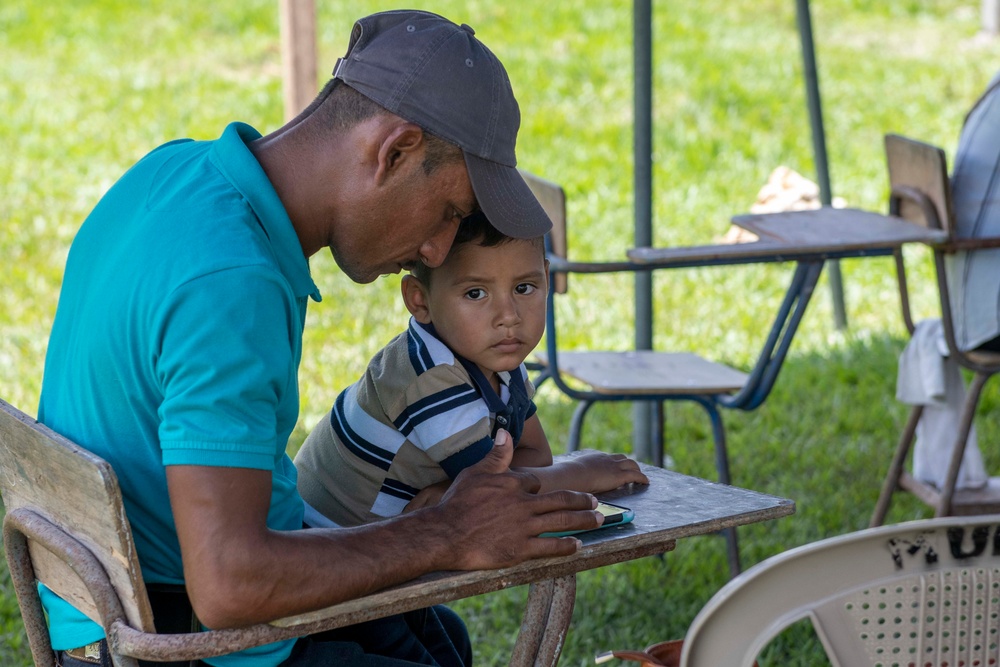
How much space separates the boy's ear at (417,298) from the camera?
2213mm

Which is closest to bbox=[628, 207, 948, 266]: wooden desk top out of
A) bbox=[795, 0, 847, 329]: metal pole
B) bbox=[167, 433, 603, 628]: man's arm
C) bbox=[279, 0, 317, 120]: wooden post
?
bbox=[167, 433, 603, 628]: man's arm

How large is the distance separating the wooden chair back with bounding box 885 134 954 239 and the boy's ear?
1.77 metres

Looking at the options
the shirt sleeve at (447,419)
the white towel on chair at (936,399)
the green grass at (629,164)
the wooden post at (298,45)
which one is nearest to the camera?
the shirt sleeve at (447,419)

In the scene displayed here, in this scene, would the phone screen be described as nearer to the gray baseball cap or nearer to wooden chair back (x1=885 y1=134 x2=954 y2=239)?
the gray baseball cap

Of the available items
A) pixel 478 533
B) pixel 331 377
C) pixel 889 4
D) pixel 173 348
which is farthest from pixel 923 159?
pixel 889 4

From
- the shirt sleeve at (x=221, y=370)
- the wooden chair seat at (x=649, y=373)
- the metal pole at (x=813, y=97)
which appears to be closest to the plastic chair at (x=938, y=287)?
the wooden chair seat at (x=649, y=373)

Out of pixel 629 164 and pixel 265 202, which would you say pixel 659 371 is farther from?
pixel 629 164

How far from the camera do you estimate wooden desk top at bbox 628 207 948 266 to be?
3.13 meters

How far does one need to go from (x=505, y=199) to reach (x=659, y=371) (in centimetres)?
210

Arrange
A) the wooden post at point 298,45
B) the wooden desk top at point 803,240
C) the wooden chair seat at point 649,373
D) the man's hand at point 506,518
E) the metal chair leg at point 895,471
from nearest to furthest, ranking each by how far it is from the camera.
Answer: the man's hand at point 506,518 → the wooden desk top at point 803,240 → the wooden chair seat at point 649,373 → the metal chair leg at point 895,471 → the wooden post at point 298,45

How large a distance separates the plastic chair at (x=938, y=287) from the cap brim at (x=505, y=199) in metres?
1.74

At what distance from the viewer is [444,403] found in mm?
2043

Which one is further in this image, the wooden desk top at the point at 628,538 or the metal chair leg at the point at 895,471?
the metal chair leg at the point at 895,471

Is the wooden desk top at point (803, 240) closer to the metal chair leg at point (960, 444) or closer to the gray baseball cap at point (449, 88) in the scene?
the metal chair leg at point (960, 444)
